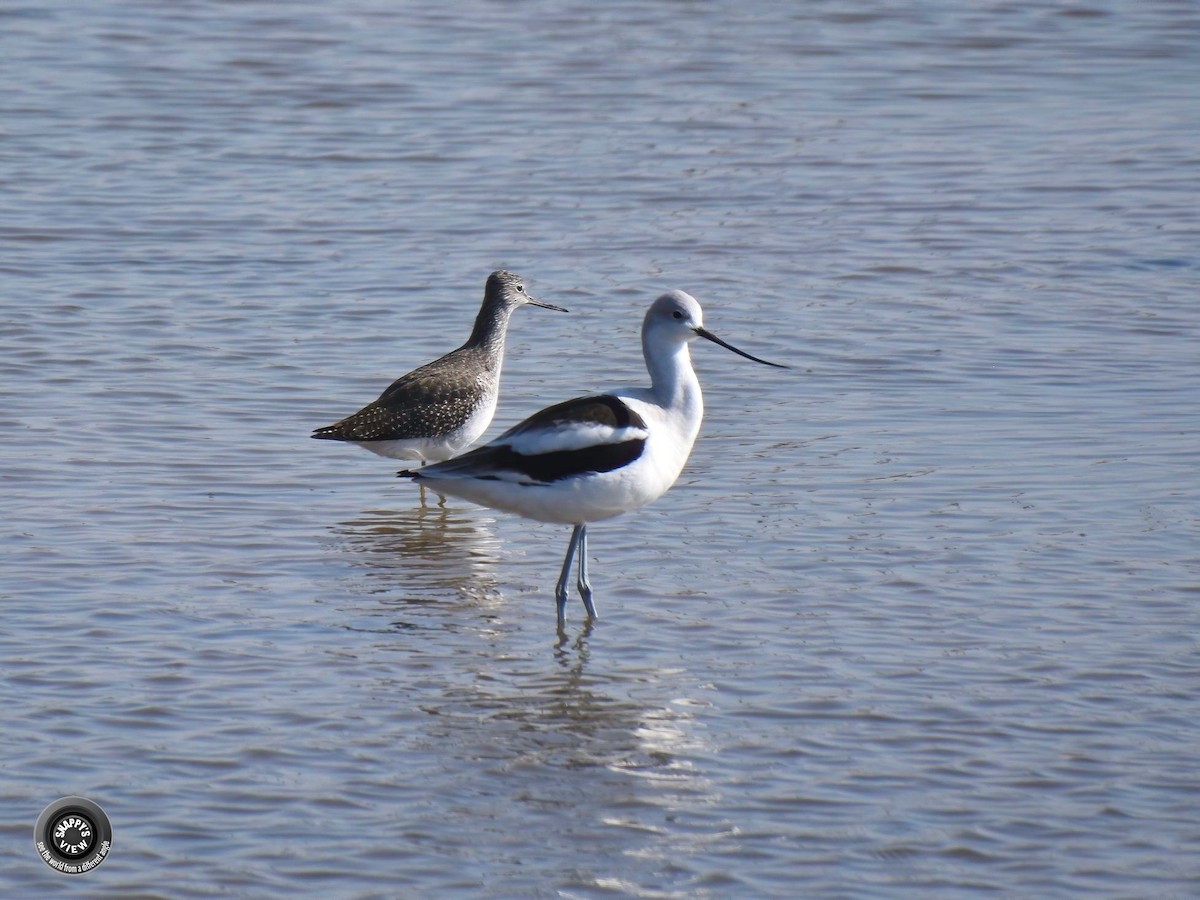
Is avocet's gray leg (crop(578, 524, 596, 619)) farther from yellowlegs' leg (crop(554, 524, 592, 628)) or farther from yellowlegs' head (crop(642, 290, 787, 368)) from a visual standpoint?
yellowlegs' head (crop(642, 290, 787, 368))

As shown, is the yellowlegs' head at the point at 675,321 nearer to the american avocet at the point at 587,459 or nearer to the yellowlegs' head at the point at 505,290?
the american avocet at the point at 587,459

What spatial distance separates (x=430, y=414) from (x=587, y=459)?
7.49ft

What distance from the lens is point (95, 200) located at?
14.4 metres

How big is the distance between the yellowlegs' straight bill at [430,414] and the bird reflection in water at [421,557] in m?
0.33

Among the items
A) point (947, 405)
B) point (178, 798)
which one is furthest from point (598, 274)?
point (178, 798)

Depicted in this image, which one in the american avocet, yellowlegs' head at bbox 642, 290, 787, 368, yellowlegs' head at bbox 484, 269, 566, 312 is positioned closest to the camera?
the american avocet

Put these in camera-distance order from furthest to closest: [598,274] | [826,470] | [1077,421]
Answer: [598,274], [1077,421], [826,470]

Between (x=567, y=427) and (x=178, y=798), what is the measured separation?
6.82 feet

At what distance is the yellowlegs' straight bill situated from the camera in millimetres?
8750

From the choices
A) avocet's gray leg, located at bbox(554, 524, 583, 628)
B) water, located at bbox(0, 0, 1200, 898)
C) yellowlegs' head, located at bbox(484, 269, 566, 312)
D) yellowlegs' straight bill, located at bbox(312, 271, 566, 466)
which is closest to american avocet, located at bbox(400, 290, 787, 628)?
avocet's gray leg, located at bbox(554, 524, 583, 628)

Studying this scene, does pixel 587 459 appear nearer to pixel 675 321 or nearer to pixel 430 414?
pixel 675 321

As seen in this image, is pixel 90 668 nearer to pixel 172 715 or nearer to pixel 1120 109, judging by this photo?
pixel 172 715

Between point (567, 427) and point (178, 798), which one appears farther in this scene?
point (567, 427)

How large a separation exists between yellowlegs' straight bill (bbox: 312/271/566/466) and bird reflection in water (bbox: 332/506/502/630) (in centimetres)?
33
